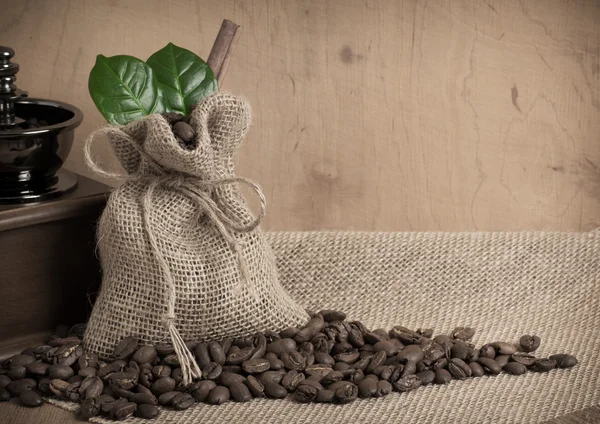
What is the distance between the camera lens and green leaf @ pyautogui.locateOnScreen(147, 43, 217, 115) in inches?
54.1

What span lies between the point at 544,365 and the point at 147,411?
1.88 ft

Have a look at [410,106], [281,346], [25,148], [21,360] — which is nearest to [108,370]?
[21,360]

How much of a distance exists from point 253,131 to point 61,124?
51 centimetres

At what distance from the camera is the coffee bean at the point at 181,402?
3.78 feet

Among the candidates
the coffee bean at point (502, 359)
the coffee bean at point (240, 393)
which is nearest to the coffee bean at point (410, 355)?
the coffee bean at point (502, 359)

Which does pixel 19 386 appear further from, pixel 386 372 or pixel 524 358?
pixel 524 358

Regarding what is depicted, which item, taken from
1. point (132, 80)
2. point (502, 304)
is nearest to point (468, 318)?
point (502, 304)

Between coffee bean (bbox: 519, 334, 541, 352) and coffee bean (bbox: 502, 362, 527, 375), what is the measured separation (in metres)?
0.06

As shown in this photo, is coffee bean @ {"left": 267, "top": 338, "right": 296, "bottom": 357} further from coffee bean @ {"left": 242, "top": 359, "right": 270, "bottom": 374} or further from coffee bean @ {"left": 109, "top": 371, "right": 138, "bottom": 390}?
coffee bean @ {"left": 109, "top": 371, "right": 138, "bottom": 390}

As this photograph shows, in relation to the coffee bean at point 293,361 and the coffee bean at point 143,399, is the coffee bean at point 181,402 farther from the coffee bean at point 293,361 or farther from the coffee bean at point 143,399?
the coffee bean at point 293,361

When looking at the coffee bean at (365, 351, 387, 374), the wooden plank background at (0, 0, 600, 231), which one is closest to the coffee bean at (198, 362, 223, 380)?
the coffee bean at (365, 351, 387, 374)

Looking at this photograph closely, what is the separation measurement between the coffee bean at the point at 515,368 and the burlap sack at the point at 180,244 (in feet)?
1.18

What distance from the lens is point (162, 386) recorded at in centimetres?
118

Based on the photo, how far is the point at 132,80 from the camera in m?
1.34
